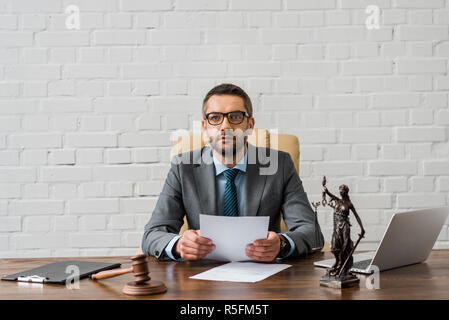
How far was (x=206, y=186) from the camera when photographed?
1.89 m

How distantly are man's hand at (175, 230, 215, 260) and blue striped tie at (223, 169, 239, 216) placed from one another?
1.41 feet

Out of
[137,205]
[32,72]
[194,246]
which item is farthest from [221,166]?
[32,72]

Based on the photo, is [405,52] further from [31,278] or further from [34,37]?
[31,278]

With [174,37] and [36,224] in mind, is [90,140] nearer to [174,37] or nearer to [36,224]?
[36,224]

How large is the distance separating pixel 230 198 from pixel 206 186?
106 millimetres

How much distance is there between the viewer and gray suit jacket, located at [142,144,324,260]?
6.10 feet

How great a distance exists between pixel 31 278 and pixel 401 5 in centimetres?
238

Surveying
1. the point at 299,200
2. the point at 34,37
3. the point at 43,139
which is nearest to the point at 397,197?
the point at 299,200

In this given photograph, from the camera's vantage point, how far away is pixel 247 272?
130cm

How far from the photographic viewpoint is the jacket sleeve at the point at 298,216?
160 centimetres

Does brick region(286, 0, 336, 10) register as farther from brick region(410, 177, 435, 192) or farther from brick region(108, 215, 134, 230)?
brick region(108, 215, 134, 230)

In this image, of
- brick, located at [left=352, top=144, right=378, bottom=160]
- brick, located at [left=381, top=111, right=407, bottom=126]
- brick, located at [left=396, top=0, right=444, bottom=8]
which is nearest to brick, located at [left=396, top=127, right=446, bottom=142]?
brick, located at [left=381, top=111, right=407, bottom=126]

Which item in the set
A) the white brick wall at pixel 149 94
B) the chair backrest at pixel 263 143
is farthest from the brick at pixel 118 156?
the chair backrest at pixel 263 143
